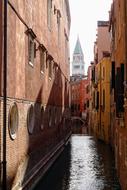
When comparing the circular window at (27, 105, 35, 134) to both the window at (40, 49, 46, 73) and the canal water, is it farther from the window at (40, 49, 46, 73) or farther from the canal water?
the window at (40, 49, 46, 73)

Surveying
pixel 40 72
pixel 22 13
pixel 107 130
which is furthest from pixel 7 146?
pixel 107 130

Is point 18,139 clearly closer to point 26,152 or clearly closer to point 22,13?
point 26,152

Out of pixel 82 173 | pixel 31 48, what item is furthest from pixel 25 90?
pixel 82 173

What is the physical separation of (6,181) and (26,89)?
421 cm

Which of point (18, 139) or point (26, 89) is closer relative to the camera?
point (18, 139)

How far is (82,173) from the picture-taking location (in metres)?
19.9

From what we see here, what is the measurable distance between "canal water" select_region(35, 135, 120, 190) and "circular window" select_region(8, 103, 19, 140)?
3332 millimetres

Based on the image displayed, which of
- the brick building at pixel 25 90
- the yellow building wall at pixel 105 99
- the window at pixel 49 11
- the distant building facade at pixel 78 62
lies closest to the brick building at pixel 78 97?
the yellow building wall at pixel 105 99

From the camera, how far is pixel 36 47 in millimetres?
17641

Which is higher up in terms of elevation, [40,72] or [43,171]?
[40,72]

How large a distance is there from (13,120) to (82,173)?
7.49 meters

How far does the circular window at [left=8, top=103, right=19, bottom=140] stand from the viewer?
498 inches

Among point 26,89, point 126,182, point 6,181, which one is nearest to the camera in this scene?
point 6,181

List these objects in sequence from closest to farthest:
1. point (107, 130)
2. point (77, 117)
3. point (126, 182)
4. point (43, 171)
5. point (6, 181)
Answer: point (6, 181) → point (126, 182) → point (43, 171) → point (107, 130) → point (77, 117)
